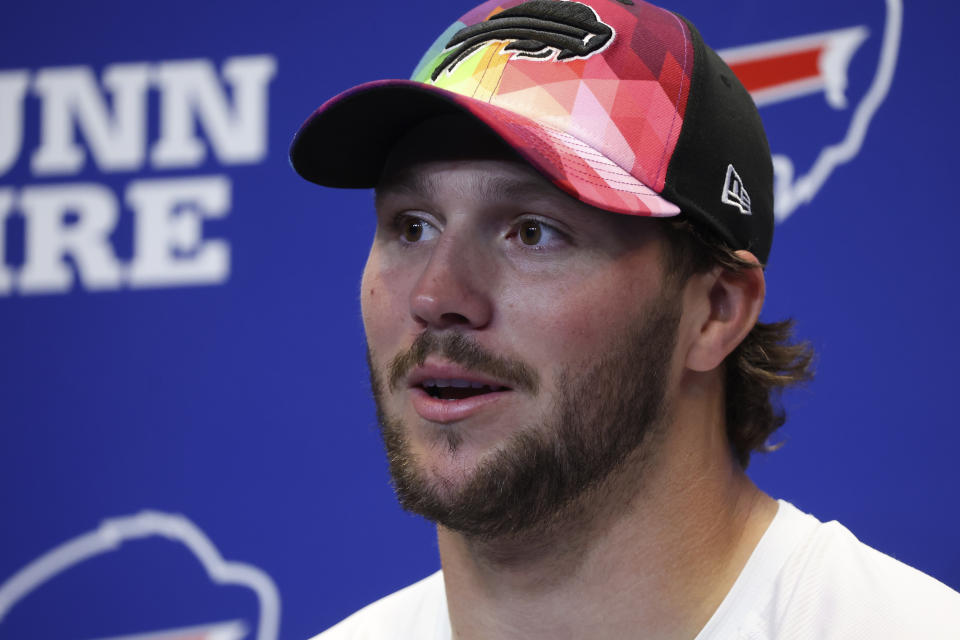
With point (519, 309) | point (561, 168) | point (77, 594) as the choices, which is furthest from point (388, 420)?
point (77, 594)

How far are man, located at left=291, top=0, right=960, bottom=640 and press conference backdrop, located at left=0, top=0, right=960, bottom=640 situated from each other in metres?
0.61

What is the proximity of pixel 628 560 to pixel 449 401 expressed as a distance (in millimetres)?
219

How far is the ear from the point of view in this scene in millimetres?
1051

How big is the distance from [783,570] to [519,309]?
0.35 m

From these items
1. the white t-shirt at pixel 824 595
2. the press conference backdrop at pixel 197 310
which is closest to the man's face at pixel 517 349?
the white t-shirt at pixel 824 595

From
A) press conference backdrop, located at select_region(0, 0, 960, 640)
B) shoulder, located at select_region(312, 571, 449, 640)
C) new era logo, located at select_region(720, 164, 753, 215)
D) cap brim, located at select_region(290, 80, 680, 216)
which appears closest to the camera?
cap brim, located at select_region(290, 80, 680, 216)

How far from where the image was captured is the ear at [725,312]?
1.05 meters

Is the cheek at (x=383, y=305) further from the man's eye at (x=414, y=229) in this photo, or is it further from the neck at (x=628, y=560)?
the neck at (x=628, y=560)

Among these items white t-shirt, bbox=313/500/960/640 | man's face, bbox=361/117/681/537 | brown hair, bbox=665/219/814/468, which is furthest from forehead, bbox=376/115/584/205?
white t-shirt, bbox=313/500/960/640

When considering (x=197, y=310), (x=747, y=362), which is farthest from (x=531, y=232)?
(x=197, y=310)

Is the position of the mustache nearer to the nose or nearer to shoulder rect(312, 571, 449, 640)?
the nose

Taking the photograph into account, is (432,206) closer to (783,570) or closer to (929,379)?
(783,570)

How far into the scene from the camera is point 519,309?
96cm

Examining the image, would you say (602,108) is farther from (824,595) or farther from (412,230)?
(824,595)
